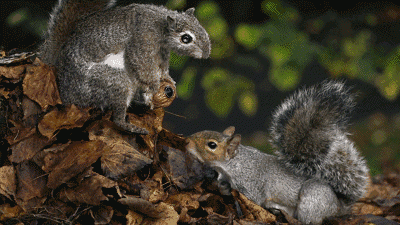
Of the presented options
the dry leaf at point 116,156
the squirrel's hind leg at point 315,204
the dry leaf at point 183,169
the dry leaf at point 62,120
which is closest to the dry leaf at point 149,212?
the dry leaf at point 116,156

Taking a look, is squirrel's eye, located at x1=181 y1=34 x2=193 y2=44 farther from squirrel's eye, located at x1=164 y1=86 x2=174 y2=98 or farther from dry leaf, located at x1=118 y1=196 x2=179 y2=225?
dry leaf, located at x1=118 y1=196 x2=179 y2=225

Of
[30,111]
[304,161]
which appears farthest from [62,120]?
[304,161]

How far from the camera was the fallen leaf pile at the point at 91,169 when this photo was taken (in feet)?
4.72

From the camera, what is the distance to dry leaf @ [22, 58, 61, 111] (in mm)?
1552

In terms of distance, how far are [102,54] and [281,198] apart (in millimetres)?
981

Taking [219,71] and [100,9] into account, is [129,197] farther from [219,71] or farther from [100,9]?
[219,71]

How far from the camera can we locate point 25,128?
60.7 inches

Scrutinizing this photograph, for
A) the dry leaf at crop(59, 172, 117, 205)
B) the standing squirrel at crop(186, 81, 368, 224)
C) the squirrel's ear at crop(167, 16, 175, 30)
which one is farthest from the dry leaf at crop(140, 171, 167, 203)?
the squirrel's ear at crop(167, 16, 175, 30)

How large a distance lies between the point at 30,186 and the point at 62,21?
635mm

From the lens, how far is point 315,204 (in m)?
1.76

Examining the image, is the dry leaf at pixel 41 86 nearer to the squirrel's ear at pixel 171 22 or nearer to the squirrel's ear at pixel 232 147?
the squirrel's ear at pixel 171 22

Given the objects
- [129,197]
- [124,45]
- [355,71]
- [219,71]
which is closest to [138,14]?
[124,45]

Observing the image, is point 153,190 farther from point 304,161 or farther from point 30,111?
point 304,161

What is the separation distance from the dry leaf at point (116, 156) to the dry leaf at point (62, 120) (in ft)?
0.21
